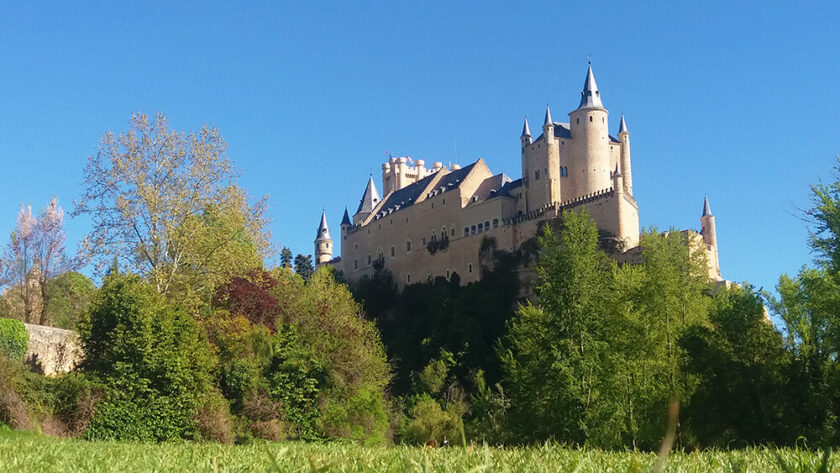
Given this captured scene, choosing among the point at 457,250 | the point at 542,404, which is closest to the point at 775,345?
the point at 542,404

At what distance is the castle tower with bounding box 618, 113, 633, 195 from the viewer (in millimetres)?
63812

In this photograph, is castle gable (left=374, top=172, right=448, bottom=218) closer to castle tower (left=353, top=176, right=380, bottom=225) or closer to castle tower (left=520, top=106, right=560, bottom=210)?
castle tower (left=353, top=176, right=380, bottom=225)

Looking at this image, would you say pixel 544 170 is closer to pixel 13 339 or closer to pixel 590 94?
pixel 590 94

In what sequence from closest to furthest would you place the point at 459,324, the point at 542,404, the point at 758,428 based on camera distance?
the point at 758,428, the point at 542,404, the point at 459,324

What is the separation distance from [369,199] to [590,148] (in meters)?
35.1

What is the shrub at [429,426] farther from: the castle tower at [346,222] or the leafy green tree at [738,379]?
the castle tower at [346,222]

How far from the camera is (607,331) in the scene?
27.2 m

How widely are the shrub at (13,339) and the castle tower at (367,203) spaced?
201ft

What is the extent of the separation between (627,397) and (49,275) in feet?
89.2

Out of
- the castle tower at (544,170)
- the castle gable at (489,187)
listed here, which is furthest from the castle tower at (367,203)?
Answer: the castle tower at (544,170)

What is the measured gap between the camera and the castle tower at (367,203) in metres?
89.1

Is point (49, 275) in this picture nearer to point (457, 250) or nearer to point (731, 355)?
point (731, 355)

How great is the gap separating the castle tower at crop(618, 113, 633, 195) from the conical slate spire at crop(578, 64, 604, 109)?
10.2 ft

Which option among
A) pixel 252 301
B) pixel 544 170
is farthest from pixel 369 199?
pixel 252 301
